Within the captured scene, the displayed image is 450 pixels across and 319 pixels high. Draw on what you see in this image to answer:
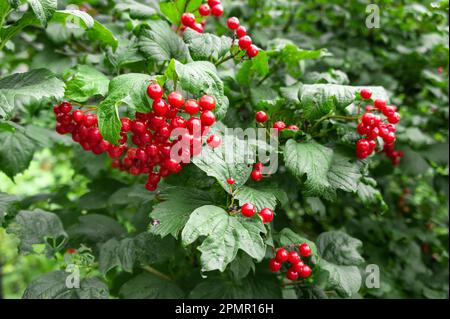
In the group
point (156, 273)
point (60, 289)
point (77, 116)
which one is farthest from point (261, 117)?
point (60, 289)

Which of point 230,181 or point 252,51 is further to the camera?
point 252,51

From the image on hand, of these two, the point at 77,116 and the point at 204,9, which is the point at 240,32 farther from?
the point at 77,116

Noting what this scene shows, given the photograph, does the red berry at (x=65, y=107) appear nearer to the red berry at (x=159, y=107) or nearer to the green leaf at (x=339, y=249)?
the red berry at (x=159, y=107)

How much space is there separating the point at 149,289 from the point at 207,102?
1.04m

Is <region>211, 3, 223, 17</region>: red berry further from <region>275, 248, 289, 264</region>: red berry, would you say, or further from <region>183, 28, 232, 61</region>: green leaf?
<region>275, 248, 289, 264</region>: red berry

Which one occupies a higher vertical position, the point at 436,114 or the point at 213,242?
the point at 213,242

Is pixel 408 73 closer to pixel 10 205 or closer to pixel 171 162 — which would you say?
pixel 171 162

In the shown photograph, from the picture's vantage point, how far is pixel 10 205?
5.24 ft

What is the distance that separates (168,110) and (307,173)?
528 mm

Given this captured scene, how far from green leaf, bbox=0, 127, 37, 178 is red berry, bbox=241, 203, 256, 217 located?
3.84 ft

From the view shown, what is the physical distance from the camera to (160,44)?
59.9 inches

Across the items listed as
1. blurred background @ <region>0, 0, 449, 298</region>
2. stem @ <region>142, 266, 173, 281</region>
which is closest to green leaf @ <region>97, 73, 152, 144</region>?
stem @ <region>142, 266, 173, 281</region>

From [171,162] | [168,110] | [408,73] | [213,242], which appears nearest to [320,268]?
[213,242]

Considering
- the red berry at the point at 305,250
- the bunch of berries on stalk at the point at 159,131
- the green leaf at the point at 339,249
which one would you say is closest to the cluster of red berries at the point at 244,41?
the bunch of berries on stalk at the point at 159,131
